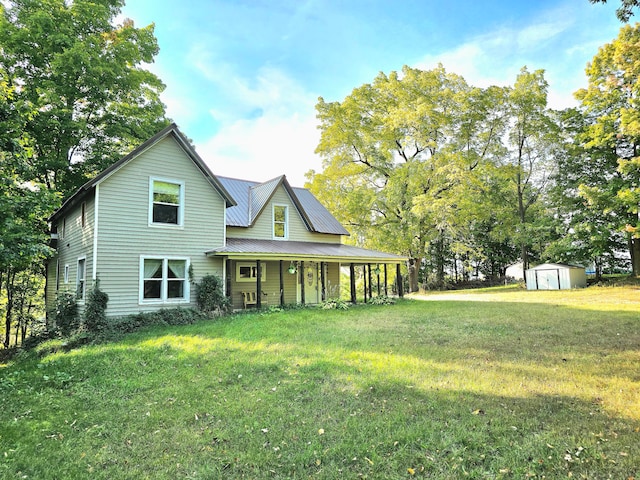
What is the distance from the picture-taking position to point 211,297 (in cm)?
1264

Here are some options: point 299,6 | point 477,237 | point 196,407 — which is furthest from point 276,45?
point 477,237

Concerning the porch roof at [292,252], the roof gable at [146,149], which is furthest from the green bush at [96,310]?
the porch roof at [292,252]

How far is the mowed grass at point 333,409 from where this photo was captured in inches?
124

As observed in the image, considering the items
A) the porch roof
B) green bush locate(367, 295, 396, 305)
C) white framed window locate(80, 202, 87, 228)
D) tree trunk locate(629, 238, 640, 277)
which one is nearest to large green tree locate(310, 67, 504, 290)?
the porch roof

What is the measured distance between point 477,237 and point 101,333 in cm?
3477

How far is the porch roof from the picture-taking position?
13.0m

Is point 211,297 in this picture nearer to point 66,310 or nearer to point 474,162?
point 66,310

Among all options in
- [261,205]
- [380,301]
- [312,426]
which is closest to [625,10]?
[312,426]

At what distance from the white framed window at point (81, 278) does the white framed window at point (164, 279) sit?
1942 millimetres

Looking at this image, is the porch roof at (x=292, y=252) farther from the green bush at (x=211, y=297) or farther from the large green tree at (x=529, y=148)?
the large green tree at (x=529, y=148)

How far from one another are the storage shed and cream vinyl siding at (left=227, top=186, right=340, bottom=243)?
15.5 meters

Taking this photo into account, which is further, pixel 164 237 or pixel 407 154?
pixel 407 154

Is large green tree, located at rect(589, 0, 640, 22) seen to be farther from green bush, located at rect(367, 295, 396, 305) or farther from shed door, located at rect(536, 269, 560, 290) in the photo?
shed door, located at rect(536, 269, 560, 290)

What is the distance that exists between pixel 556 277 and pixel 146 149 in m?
24.6
